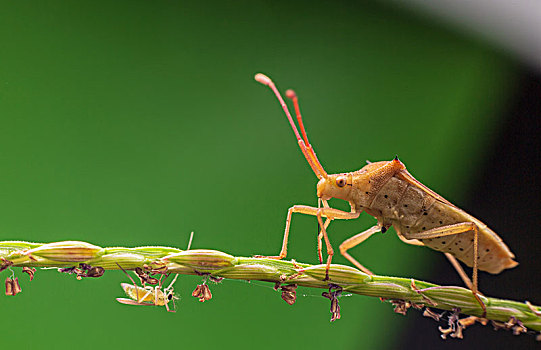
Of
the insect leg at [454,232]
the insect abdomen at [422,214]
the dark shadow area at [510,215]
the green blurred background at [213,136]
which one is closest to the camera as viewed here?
the insect leg at [454,232]

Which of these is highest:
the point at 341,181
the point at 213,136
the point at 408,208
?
the point at 213,136

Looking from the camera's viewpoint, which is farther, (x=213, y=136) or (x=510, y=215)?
(x=510, y=215)

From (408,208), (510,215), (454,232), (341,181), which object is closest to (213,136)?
(341,181)

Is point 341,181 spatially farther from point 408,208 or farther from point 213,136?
point 213,136

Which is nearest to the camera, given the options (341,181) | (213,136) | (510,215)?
(341,181)

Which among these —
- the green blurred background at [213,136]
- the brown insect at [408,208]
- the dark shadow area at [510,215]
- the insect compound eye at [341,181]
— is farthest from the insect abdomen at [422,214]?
the dark shadow area at [510,215]

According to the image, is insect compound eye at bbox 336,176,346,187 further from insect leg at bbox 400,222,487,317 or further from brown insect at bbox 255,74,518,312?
insect leg at bbox 400,222,487,317

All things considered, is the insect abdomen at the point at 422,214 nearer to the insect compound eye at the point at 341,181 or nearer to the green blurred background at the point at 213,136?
the insect compound eye at the point at 341,181

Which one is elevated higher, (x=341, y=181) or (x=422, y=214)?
(x=341, y=181)

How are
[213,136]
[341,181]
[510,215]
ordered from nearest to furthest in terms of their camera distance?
[341,181] → [213,136] → [510,215]
